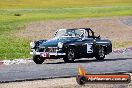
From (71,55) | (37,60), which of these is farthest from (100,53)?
(37,60)

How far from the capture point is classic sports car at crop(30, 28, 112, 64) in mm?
25203

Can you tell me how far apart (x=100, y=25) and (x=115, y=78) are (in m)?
43.6

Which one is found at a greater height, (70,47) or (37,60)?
(70,47)

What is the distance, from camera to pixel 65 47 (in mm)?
25250

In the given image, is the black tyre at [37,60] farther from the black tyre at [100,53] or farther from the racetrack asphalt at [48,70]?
the black tyre at [100,53]

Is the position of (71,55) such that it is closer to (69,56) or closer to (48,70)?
(69,56)

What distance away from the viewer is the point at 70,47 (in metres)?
25.7

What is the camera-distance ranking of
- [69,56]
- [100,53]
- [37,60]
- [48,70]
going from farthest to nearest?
[100,53]
[37,60]
[69,56]
[48,70]

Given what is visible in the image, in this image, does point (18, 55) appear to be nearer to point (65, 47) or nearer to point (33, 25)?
point (65, 47)

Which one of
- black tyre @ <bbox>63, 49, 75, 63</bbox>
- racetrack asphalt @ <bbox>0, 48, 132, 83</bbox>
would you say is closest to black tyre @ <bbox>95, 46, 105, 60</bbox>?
black tyre @ <bbox>63, 49, 75, 63</bbox>

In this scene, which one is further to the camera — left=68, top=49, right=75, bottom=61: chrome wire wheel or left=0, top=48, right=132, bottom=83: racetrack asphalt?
left=68, top=49, right=75, bottom=61: chrome wire wheel

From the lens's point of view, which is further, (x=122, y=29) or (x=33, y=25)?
(x=33, y=25)

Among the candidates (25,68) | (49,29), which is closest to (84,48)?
(25,68)

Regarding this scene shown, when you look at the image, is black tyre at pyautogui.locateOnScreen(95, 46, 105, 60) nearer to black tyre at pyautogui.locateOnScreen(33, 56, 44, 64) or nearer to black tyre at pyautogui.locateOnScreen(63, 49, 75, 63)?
black tyre at pyautogui.locateOnScreen(63, 49, 75, 63)
